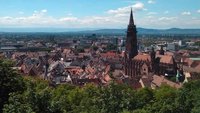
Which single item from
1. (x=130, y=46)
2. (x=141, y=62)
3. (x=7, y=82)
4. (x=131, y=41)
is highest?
(x=7, y=82)

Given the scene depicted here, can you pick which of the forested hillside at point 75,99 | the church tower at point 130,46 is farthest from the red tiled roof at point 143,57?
the forested hillside at point 75,99

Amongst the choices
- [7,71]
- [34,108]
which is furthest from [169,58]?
[34,108]

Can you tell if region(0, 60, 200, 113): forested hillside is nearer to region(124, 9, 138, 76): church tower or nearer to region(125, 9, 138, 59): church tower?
region(124, 9, 138, 76): church tower

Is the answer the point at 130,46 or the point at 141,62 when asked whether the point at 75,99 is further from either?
the point at 130,46

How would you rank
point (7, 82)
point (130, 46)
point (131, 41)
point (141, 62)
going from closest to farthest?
1. point (7, 82)
2. point (141, 62)
3. point (131, 41)
4. point (130, 46)

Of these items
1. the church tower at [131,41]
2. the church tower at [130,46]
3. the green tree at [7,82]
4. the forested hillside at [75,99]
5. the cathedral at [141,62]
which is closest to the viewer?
the forested hillside at [75,99]

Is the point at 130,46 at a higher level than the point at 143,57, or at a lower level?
higher

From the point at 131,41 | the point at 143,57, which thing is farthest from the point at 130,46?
the point at 143,57

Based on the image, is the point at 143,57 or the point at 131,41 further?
the point at 131,41

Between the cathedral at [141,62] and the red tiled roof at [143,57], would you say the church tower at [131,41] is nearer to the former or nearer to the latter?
the cathedral at [141,62]
